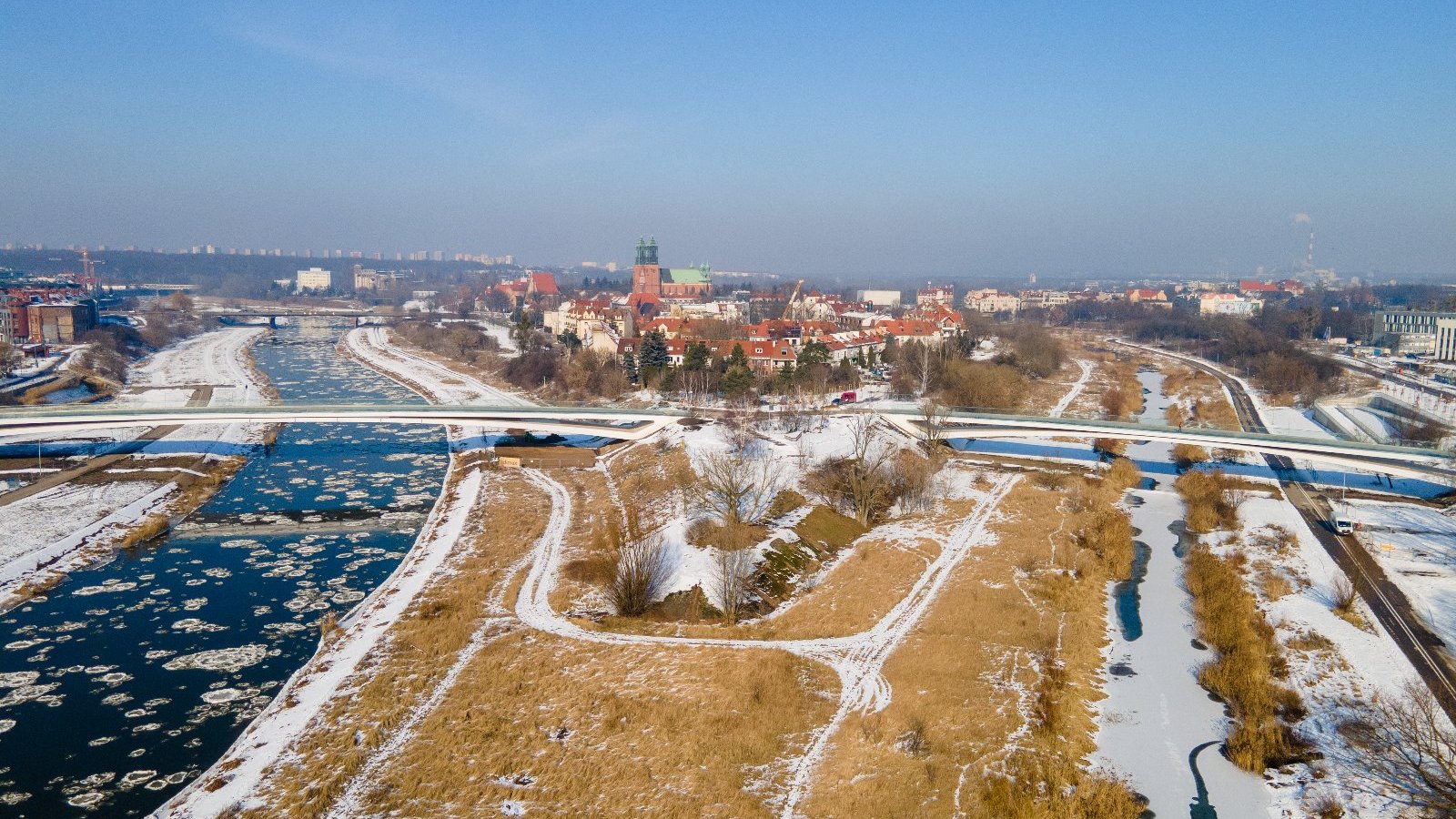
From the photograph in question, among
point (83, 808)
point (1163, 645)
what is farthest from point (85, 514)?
point (1163, 645)

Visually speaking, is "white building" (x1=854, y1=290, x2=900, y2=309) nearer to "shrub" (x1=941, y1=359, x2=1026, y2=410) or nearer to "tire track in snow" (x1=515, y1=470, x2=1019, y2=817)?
"shrub" (x1=941, y1=359, x2=1026, y2=410)

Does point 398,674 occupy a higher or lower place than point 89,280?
lower

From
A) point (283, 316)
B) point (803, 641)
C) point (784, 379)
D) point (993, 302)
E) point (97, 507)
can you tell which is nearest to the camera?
point (803, 641)

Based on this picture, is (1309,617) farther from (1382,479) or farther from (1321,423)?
(1321,423)

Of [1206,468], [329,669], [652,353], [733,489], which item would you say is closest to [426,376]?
[652,353]

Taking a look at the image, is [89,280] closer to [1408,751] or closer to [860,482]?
[860,482]
